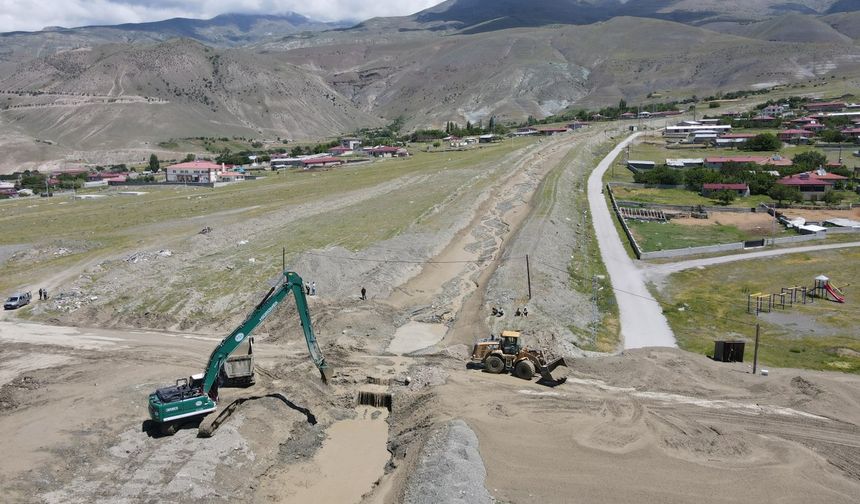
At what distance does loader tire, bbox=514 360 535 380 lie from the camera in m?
25.9

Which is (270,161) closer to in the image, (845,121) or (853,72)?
(845,121)

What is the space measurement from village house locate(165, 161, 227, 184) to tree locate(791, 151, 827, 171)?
9003 cm

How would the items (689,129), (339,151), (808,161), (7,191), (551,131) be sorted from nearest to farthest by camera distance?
(808,161) < (7,191) < (689,129) < (339,151) < (551,131)

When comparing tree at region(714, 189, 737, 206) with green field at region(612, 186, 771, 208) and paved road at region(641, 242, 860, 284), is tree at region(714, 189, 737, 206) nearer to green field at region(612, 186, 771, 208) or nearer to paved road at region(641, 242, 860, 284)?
green field at region(612, 186, 771, 208)

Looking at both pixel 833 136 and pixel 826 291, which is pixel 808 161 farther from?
pixel 826 291

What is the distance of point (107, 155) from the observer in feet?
539

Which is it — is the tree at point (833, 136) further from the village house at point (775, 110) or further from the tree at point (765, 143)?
the village house at point (775, 110)

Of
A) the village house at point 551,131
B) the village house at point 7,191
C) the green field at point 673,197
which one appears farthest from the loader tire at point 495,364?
the village house at point 551,131

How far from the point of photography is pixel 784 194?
71.0 m

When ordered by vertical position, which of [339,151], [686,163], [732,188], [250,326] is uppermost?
[339,151]

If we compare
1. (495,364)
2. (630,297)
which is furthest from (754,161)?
(495,364)

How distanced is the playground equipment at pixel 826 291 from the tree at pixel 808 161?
168 ft

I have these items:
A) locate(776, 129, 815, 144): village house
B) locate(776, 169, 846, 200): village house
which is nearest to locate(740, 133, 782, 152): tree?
locate(776, 129, 815, 144): village house

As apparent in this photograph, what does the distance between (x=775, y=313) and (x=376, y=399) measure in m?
24.8
